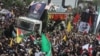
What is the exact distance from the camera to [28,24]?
32219 millimetres

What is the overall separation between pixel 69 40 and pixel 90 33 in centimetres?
623

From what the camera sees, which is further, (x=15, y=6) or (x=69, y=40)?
(x=15, y=6)

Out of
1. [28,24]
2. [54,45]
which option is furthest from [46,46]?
[28,24]

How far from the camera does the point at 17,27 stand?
3152 centimetres

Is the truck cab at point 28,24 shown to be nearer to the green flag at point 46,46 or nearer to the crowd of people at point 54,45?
the crowd of people at point 54,45

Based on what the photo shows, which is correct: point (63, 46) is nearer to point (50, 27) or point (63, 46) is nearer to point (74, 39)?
point (74, 39)

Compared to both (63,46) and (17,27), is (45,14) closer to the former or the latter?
(17,27)

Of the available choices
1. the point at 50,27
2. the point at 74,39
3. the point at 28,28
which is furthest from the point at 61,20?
the point at 74,39

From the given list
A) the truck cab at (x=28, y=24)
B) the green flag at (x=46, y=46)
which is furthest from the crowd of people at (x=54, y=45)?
the truck cab at (x=28, y=24)

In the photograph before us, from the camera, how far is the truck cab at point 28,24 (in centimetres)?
3131

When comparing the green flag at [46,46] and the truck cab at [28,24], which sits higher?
the green flag at [46,46]

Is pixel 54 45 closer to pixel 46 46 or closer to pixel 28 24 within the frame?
pixel 46 46

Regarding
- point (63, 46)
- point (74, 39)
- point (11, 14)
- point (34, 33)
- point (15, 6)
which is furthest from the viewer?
point (15, 6)

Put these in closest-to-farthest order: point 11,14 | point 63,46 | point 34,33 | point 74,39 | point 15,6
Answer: point 63,46
point 74,39
point 34,33
point 11,14
point 15,6
